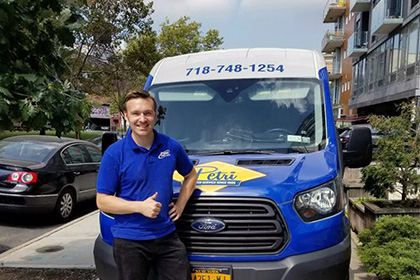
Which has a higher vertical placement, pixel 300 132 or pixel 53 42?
pixel 53 42

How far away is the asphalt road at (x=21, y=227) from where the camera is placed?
6.23m

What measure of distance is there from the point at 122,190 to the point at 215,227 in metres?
0.71

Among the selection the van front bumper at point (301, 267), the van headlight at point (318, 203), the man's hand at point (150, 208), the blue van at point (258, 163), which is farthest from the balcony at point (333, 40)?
the man's hand at point (150, 208)

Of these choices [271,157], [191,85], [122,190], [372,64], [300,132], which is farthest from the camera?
[372,64]

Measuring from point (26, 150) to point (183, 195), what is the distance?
5.59 meters

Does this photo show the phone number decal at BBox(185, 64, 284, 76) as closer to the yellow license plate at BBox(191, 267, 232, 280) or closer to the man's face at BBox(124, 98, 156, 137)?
the man's face at BBox(124, 98, 156, 137)

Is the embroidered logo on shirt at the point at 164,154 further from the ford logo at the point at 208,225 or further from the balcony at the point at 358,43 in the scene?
the balcony at the point at 358,43

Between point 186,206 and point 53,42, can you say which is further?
point 53,42

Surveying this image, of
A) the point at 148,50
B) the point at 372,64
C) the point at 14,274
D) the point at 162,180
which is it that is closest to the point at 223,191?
the point at 162,180

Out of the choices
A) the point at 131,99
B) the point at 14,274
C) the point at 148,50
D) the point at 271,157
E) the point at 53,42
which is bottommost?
the point at 14,274

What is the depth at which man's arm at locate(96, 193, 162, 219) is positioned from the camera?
8.45 feet

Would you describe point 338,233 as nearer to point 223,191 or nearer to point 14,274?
point 223,191

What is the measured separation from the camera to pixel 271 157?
3.34 meters

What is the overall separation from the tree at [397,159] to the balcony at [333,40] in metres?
41.0
